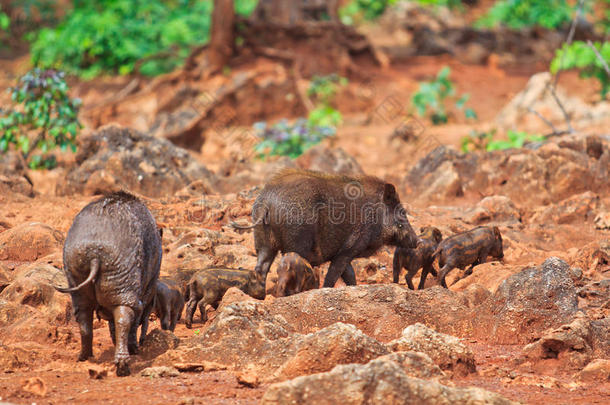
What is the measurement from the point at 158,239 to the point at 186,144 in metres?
16.2

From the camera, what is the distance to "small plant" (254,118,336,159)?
20281 millimetres

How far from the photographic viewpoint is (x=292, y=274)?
30.4ft

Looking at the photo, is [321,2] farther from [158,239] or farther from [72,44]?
[158,239]

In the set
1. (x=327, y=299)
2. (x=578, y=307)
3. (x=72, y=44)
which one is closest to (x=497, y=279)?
(x=578, y=307)

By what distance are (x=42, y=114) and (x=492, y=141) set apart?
10.2 meters

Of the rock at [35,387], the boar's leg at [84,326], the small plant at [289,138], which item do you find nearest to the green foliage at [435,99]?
the small plant at [289,138]

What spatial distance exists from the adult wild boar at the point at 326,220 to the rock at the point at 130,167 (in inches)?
189

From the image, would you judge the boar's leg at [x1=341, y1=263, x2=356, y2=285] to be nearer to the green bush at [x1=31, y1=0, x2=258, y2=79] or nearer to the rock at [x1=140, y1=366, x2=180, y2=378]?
the rock at [x1=140, y1=366, x2=180, y2=378]

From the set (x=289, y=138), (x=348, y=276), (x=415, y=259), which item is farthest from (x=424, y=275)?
(x=289, y=138)

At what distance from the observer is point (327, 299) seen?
8.30 metres

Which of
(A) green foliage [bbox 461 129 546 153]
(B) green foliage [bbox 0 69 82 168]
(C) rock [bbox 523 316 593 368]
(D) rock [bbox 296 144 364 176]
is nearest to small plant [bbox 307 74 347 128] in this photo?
(A) green foliage [bbox 461 129 546 153]

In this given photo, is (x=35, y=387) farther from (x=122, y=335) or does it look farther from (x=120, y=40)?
(x=120, y=40)

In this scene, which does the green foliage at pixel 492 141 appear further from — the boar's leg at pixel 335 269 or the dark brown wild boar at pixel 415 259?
the boar's leg at pixel 335 269

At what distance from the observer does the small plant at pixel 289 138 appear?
20281 mm
